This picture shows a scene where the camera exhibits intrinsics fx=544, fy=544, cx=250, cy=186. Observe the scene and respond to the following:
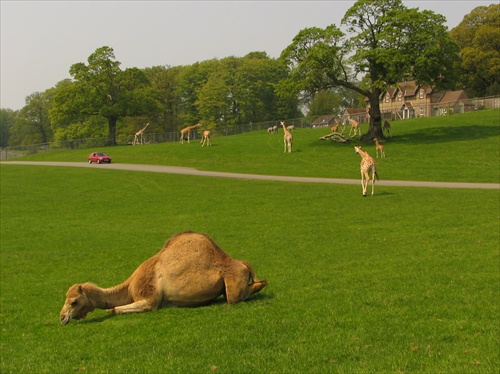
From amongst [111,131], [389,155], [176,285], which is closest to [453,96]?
[111,131]

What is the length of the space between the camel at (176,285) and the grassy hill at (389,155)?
3154cm

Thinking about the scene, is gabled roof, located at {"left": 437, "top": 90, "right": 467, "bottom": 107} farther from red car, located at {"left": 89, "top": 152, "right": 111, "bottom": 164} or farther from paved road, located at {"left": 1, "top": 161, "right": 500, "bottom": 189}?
paved road, located at {"left": 1, "top": 161, "right": 500, "bottom": 189}

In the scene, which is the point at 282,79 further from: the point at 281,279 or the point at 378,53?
the point at 281,279

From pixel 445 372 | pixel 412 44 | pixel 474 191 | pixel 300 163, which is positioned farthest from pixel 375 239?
pixel 412 44

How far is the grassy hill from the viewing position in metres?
42.1

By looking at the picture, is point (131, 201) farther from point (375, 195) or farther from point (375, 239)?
point (375, 239)

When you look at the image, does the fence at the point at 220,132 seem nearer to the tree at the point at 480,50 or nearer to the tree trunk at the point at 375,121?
the tree at the point at 480,50

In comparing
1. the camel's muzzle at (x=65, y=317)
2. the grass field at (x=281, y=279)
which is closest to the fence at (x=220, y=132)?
the grass field at (x=281, y=279)

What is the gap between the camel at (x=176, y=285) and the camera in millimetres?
9312

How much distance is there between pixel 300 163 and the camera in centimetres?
4941

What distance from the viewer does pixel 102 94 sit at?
299ft

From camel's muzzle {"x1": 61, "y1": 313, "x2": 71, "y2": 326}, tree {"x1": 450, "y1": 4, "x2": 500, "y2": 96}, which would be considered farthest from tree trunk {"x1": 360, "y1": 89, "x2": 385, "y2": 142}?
camel's muzzle {"x1": 61, "y1": 313, "x2": 71, "y2": 326}

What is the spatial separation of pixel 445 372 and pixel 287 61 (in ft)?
176

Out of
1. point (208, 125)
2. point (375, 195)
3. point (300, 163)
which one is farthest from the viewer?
point (208, 125)
